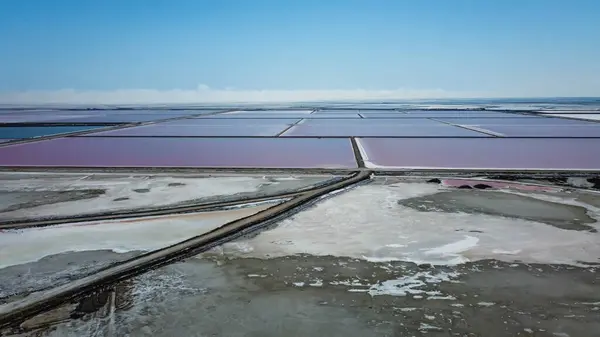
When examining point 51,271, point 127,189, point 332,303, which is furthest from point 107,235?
point 332,303

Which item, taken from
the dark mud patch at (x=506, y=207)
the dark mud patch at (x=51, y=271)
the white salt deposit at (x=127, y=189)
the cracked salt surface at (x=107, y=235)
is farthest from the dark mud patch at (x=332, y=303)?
the white salt deposit at (x=127, y=189)

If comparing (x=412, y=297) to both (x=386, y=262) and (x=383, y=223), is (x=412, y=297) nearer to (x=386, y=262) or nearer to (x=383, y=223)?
(x=386, y=262)

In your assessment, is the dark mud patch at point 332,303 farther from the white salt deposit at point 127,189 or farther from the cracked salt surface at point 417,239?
the white salt deposit at point 127,189

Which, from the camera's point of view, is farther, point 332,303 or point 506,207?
point 506,207


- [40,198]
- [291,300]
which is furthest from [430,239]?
[40,198]

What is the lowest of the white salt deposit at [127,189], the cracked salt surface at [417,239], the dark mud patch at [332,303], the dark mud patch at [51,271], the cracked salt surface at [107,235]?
the dark mud patch at [332,303]

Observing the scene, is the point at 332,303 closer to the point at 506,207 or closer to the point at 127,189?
the point at 506,207

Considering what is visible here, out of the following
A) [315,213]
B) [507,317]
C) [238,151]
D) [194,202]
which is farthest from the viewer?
[238,151]
